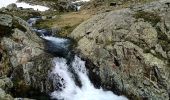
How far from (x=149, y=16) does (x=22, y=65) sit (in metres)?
17.5

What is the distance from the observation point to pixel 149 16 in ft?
160

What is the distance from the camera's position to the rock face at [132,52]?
4184cm

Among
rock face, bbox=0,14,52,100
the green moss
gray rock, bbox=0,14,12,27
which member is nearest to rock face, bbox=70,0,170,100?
the green moss

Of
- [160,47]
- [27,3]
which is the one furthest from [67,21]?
[27,3]

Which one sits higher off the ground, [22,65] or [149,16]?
[149,16]

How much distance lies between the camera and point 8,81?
136ft

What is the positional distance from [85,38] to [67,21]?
67.8 feet

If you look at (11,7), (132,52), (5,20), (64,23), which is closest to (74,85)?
(132,52)

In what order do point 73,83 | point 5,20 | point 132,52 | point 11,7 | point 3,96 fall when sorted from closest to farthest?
point 3,96, point 132,52, point 73,83, point 5,20, point 11,7

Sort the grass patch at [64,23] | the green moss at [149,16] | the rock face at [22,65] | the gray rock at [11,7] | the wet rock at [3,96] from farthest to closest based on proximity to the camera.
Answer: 1. the gray rock at [11,7]
2. the grass patch at [64,23]
3. the green moss at [149,16]
4. the rock face at [22,65]
5. the wet rock at [3,96]

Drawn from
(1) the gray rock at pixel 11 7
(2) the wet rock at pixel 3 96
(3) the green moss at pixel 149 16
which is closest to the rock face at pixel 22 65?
(2) the wet rock at pixel 3 96

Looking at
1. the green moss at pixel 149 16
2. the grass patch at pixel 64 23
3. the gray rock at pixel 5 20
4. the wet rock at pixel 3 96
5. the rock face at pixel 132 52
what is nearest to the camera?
the wet rock at pixel 3 96

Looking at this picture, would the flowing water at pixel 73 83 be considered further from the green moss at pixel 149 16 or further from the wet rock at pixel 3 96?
the green moss at pixel 149 16

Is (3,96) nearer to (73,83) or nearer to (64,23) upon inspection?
(73,83)
